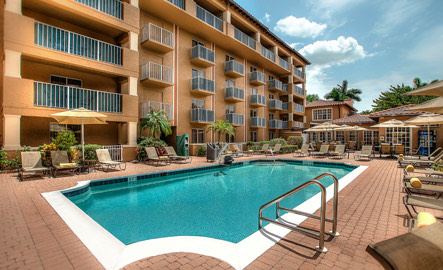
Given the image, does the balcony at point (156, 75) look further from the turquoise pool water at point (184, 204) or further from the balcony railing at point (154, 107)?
the turquoise pool water at point (184, 204)

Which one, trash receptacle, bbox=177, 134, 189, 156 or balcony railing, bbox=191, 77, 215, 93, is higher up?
balcony railing, bbox=191, 77, 215, 93

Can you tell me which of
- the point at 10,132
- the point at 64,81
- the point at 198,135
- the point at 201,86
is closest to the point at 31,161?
the point at 10,132

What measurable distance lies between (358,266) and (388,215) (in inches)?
94.7

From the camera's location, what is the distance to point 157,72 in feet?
50.3

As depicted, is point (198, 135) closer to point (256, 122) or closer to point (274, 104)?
point (256, 122)

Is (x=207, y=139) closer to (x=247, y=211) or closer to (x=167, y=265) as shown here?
(x=247, y=211)

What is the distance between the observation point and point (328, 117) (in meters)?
32.2

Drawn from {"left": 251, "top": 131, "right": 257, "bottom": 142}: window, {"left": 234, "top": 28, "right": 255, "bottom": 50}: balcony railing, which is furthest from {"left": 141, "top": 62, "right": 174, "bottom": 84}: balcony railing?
{"left": 251, "top": 131, "right": 257, "bottom": 142}: window

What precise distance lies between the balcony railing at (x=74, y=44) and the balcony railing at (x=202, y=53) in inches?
254

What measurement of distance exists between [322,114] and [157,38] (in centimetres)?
2697

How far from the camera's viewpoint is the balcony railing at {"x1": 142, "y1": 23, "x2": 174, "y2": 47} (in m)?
14.7

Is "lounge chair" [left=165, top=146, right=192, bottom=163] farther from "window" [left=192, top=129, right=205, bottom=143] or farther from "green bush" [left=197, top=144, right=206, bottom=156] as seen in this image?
"window" [left=192, top=129, right=205, bottom=143]

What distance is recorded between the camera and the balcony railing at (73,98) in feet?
34.2

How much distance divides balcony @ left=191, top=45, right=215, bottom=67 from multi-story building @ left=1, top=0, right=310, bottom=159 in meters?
0.08
